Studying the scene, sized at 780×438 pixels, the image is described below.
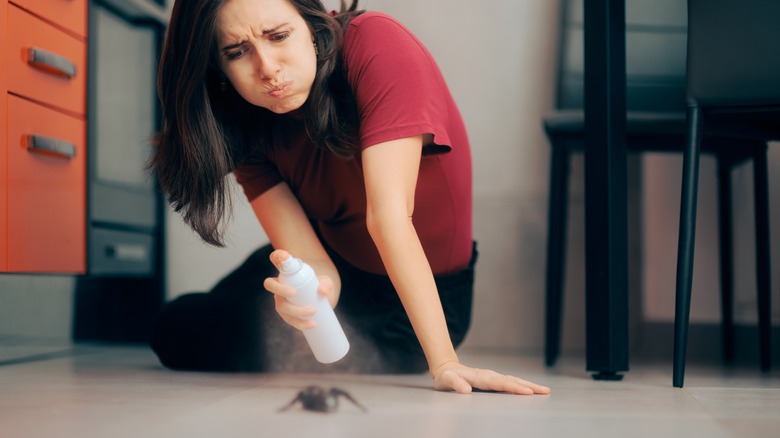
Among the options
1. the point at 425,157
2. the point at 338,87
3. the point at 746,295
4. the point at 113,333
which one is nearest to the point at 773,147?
the point at 746,295

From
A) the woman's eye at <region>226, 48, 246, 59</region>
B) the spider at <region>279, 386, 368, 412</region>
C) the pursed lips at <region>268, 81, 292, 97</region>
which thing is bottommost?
the spider at <region>279, 386, 368, 412</region>

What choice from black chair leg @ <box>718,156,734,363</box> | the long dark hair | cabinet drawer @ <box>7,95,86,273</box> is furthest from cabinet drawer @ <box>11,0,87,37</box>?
black chair leg @ <box>718,156,734,363</box>

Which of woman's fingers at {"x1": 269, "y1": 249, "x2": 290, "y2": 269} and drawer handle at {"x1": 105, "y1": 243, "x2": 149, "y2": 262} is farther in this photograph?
drawer handle at {"x1": 105, "y1": 243, "x2": 149, "y2": 262}

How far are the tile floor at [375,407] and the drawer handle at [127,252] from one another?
501 millimetres

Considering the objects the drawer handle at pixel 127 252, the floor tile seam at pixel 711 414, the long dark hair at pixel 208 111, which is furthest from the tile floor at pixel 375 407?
the drawer handle at pixel 127 252

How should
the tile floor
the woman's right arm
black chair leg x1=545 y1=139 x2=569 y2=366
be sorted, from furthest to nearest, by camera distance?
black chair leg x1=545 y1=139 x2=569 y2=366
the woman's right arm
the tile floor

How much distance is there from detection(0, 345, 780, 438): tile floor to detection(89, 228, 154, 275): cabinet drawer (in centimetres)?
44

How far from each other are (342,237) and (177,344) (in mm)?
335

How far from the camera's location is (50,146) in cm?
157

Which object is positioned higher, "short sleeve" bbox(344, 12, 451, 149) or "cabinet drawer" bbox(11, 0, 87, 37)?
"cabinet drawer" bbox(11, 0, 87, 37)

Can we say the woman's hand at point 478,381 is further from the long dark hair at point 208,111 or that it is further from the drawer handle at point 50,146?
the drawer handle at point 50,146

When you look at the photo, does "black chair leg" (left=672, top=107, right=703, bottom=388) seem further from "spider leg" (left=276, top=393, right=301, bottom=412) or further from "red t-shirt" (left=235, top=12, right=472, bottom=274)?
"spider leg" (left=276, top=393, right=301, bottom=412)

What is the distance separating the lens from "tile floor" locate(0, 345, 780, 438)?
759 millimetres

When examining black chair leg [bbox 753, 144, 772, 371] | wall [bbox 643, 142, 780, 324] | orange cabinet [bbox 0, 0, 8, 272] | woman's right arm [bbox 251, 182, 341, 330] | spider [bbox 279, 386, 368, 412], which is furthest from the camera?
wall [bbox 643, 142, 780, 324]
